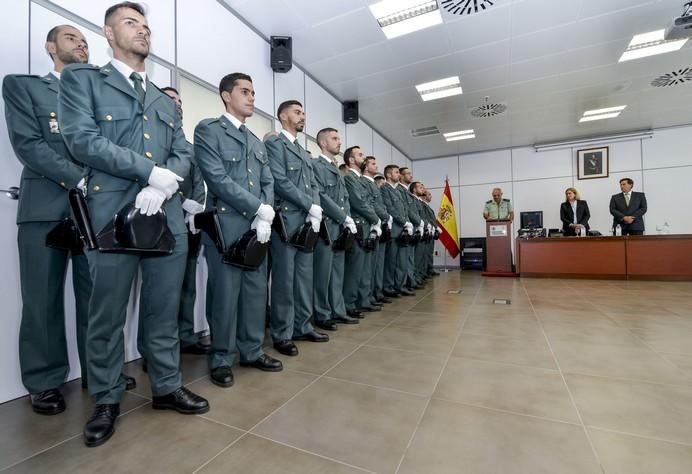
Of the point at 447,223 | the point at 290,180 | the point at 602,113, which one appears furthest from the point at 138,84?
the point at 602,113

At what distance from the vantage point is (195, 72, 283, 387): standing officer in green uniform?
1.81m

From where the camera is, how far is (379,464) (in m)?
1.09

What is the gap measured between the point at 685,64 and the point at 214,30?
6485 mm

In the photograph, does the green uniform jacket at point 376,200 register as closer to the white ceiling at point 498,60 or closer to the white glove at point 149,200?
the white ceiling at point 498,60

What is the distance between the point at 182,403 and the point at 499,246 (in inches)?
274

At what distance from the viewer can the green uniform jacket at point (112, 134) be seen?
1232 mm

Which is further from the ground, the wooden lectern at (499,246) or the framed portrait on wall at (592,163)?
the framed portrait on wall at (592,163)

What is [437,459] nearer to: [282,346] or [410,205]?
[282,346]

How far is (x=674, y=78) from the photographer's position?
5.17m

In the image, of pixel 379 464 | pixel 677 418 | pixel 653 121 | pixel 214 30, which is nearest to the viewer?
pixel 379 464

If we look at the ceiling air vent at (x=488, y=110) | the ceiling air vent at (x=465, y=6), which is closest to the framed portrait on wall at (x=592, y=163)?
the ceiling air vent at (x=488, y=110)

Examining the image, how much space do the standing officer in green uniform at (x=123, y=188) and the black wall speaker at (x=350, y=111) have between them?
429 centimetres

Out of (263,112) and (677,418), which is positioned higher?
(263,112)

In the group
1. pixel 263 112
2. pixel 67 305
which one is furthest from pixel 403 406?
pixel 263 112
